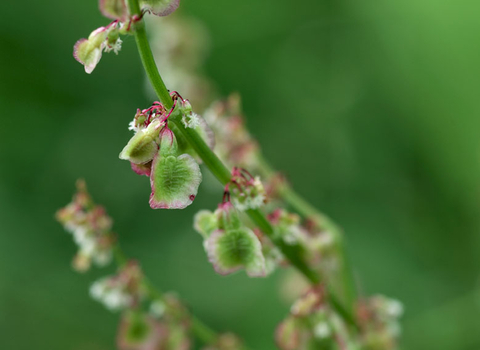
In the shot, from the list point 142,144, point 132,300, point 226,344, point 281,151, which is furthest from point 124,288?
point 281,151

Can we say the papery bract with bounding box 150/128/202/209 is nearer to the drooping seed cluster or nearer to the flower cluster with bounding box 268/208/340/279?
the flower cluster with bounding box 268/208/340/279

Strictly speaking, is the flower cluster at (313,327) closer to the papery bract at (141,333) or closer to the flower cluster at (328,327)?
the flower cluster at (328,327)

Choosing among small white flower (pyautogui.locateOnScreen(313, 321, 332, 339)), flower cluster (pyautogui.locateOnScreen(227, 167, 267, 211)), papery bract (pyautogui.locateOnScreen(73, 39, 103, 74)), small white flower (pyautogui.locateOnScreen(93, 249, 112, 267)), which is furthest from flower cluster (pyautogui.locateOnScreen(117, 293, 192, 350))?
papery bract (pyautogui.locateOnScreen(73, 39, 103, 74))

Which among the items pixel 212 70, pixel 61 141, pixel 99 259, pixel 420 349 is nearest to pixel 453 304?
pixel 420 349

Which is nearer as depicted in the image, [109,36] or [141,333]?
[109,36]

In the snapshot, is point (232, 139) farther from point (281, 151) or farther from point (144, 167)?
point (281, 151)

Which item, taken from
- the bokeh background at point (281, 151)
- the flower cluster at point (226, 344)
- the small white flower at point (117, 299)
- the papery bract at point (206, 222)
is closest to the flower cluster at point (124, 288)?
the small white flower at point (117, 299)

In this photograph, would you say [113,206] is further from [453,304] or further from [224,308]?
[453,304]
